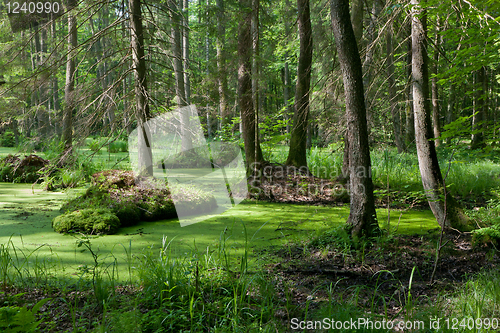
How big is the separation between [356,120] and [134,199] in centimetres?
352

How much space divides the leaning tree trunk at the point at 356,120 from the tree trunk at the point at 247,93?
2.91 metres

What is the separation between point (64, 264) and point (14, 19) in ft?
16.9

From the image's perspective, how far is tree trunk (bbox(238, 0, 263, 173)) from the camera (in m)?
6.40

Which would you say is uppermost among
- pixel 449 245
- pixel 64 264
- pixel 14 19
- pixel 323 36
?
pixel 14 19

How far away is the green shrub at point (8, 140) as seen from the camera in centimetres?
1910

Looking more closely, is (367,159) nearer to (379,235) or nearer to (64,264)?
(379,235)

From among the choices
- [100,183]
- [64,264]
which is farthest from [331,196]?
[64,264]

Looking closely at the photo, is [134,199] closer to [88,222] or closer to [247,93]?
[88,222]

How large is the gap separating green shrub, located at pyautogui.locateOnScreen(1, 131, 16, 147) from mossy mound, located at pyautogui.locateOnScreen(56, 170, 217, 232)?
58.6 feet

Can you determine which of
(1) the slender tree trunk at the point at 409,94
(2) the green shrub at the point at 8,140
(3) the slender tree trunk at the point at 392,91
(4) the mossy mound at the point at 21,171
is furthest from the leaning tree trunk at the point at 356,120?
(2) the green shrub at the point at 8,140

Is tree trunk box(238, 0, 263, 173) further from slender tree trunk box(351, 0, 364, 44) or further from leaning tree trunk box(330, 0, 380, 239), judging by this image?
leaning tree trunk box(330, 0, 380, 239)

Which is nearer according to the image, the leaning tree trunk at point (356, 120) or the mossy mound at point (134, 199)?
the leaning tree trunk at point (356, 120)

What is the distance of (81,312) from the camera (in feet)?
7.30

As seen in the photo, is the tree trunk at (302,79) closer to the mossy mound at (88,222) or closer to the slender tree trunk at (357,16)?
the slender tree trunk at (357,16)
